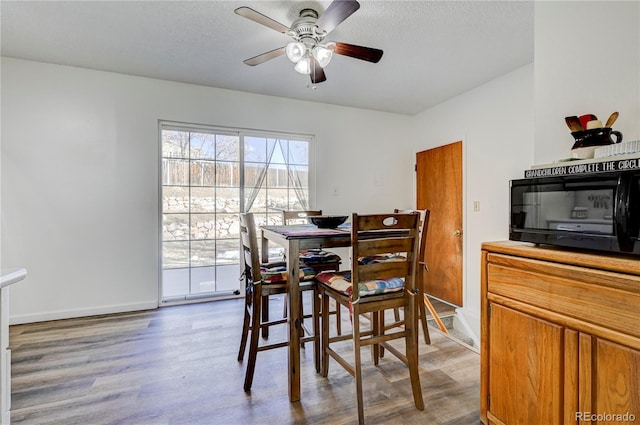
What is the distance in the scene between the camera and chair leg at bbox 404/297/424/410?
160cm

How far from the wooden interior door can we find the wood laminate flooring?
1164 mm

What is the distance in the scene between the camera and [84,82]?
114 inches

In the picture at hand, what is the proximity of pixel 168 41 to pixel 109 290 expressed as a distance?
2.47 meters

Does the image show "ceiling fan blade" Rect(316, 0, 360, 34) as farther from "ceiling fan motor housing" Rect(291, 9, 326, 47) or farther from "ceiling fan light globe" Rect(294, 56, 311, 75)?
"ceiling fan light globe" Rect(294, 56, 311, 75)

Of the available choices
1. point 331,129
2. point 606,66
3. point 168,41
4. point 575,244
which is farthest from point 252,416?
point 331,129

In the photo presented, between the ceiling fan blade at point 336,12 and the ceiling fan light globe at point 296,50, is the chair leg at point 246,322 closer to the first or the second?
the ceiling fan light globe at point 296,50

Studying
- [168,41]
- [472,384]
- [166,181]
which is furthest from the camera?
[166,181]

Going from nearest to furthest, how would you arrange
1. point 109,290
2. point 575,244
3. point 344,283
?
point 575,244 < point 344,283 < point 109,290

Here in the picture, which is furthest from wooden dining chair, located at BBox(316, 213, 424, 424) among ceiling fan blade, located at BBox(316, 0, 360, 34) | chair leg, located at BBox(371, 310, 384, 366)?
ceiling fan blade, located at BBox(316, 0, 360, 34)

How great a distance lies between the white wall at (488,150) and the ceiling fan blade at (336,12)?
2.07m

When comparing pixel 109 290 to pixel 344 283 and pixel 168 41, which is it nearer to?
pixel 168 41

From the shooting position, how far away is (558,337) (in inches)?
44.1

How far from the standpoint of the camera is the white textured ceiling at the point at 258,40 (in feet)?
6.50

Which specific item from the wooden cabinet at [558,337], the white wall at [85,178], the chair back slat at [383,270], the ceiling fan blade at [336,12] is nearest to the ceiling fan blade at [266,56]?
the ceiling fan blade at [336,12]
